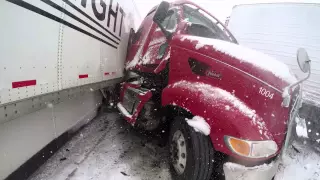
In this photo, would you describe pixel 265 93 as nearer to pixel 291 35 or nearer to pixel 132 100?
pixel 132 100

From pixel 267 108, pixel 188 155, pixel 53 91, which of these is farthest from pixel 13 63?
pixel 267 108

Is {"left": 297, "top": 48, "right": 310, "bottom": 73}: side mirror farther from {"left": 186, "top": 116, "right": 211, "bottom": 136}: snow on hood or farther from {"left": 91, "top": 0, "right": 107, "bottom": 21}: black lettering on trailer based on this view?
{"left": 91, "top": 0, "right": 107, "bottom": 21}: black lettering on trailer

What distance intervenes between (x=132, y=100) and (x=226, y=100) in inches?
81.5

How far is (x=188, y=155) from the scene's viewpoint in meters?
2.43

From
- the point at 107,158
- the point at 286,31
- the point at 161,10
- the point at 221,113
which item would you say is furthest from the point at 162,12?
the point at 286,31

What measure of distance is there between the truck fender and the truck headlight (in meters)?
0.04

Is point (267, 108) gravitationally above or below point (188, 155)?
above

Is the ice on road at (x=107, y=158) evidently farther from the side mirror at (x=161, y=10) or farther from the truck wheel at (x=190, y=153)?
the side mirror at (x=161, y=10)

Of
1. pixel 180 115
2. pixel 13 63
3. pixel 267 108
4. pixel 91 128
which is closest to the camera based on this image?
pixel 13 63

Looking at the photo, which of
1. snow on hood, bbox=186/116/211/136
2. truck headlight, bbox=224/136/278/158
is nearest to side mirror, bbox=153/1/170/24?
snow on hood, bbox=186/116/211/136

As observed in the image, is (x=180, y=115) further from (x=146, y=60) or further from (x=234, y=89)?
(x=146, y=60)

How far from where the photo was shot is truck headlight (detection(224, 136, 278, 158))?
1988mm

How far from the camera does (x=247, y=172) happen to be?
2.04 meters

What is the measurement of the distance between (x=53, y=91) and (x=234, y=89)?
1.83m
